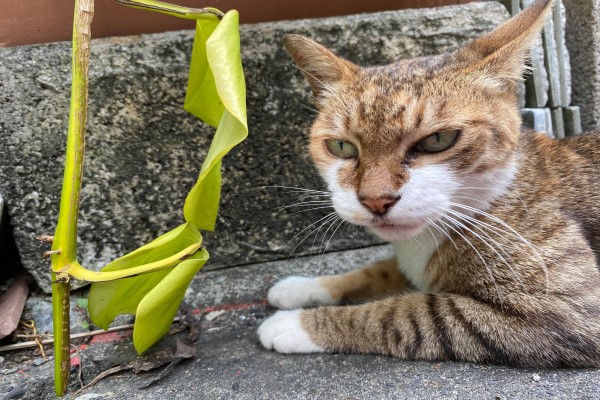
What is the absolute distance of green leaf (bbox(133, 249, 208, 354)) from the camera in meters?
1.34

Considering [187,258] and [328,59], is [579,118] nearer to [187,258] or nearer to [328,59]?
[328,59]

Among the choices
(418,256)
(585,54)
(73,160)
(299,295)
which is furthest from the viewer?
(585,54)

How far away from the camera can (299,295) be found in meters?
1.93

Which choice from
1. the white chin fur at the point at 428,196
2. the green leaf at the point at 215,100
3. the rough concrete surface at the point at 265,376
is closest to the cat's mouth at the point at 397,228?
the white chin fur at the point at 428,196

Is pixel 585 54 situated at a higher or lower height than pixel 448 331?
higher

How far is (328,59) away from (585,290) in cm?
115

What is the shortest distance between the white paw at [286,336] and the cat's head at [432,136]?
45cm

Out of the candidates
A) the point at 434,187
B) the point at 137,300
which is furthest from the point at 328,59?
the point at 137,300

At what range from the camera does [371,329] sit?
155 cm

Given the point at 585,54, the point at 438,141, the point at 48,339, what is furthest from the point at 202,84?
the point at 585,54

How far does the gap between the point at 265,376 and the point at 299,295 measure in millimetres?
493

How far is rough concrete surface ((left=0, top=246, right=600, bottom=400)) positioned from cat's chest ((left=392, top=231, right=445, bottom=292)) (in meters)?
0.35

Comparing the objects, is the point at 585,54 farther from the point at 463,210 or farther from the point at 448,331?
the point at 448,331

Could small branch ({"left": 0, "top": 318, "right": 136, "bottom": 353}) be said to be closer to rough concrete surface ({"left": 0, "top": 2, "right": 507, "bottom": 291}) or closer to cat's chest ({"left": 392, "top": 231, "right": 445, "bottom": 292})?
rough concrete surface ({"left": 0, "top": 2, "right": 507, "bottom": 291})
